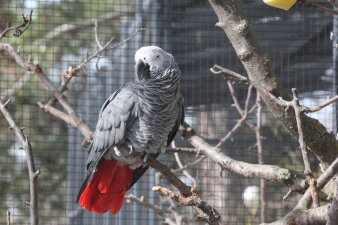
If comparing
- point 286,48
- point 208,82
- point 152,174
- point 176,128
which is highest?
point 286,48

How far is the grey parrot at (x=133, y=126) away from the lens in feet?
4.80

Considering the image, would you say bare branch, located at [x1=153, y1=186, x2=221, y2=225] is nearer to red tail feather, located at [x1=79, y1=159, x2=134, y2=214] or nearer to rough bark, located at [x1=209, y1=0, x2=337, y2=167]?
rough bark, located at [x1=209, y1=0, x2=337, y2=167]

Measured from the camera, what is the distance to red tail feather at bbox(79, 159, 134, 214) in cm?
154

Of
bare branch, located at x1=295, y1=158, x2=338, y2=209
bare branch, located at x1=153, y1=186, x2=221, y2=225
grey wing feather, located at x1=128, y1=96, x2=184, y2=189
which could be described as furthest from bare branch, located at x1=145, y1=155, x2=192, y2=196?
grey wing feather, located at x1=128, y1=96, x2=184, y2=189

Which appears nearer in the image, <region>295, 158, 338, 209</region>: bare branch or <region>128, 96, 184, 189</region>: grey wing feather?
<region>295, 158, 338, 209</region>: bare branch

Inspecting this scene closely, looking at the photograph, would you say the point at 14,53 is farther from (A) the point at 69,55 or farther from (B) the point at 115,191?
(A) the point at 69,55

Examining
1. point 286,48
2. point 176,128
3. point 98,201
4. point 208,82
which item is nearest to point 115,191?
point 98,201

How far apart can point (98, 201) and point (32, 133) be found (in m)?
A: 1.73

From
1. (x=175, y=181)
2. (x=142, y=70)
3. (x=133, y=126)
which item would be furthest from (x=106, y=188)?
(x=175, y=181)

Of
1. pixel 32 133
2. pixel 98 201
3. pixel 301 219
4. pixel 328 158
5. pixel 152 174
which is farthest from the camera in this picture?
pixel 32 133

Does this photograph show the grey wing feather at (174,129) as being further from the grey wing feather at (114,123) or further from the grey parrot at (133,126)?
the grey wing feather at (114,123)

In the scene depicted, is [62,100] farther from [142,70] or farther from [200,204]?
[200,204]

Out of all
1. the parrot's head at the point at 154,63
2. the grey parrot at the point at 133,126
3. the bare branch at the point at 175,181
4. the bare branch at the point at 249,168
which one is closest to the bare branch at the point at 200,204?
the bare branch at the point at 175,181

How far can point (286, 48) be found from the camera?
2236 millimetres
